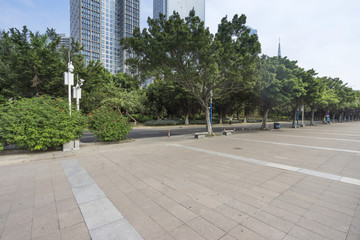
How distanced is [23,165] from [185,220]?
266 inches

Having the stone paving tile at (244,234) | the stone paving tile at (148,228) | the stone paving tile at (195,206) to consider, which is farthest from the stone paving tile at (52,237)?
the stone paving tile at (244,234)

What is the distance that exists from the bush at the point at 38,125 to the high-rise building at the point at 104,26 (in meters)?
103

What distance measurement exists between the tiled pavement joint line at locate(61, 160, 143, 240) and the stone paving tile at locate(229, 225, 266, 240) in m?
1.39

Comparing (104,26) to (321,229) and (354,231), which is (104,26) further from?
(354,231)

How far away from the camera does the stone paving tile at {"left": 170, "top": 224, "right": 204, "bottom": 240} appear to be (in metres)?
2.47

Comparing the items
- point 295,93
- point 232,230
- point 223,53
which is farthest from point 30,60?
point 295,93

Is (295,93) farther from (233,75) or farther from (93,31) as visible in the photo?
(93,31)

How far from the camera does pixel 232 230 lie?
8.60 feet

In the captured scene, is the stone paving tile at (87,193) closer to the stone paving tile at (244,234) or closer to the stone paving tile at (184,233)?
the stone paving tile at (184,233)

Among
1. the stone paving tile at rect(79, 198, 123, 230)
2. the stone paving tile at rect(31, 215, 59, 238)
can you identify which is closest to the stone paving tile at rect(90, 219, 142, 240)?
the stone paving tile at rect(79, 198, 123, 230)

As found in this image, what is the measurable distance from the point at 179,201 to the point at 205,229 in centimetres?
97

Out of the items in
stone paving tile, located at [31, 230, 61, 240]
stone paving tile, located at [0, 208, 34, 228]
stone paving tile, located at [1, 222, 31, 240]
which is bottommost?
stone paving tile, located at [0, 208, 34, 228]

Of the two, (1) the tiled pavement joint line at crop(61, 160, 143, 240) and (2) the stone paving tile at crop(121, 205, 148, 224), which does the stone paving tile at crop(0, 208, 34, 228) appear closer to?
(1) the tiled pavement joint line at crop(61, 160, 143, 240)

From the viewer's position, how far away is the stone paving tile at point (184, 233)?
8.09 feet
